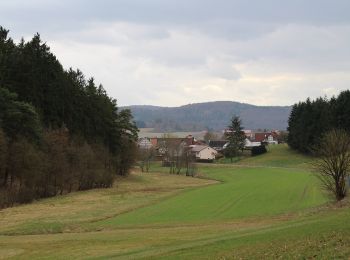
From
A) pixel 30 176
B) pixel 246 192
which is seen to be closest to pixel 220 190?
pixel 246 192

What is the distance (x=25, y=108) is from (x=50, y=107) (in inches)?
803

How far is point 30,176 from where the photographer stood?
63031 mm

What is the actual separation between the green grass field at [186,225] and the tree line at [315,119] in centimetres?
3653

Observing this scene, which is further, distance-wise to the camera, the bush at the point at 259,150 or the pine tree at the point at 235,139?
the pine tree at the point at 235,139

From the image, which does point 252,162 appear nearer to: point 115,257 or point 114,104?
point 114,104

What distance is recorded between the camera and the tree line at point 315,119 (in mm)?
114481

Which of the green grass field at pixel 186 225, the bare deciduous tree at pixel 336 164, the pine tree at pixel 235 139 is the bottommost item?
the green grass field at pixel 186 225

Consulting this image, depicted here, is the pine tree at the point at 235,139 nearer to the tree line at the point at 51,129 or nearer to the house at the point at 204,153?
the house at the point at 204,153

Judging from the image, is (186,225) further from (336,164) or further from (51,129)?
(51,129)

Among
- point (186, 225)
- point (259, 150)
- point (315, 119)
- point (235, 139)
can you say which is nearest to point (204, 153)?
point (235, 139)

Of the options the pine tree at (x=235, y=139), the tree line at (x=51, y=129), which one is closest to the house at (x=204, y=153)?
the pine tree at (x=235, y=139)

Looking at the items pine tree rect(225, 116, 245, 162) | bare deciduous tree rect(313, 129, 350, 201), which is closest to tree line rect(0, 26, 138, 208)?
bare deciduous tree rect(313, 129, 350, 201)

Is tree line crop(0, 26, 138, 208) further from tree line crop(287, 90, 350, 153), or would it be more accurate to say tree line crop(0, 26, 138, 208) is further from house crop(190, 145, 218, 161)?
house crop(190, 145, 218, 161)

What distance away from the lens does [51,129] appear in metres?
78.6
